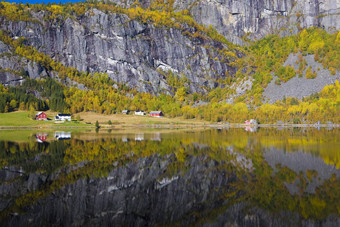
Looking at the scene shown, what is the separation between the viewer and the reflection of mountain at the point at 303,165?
83.8ft

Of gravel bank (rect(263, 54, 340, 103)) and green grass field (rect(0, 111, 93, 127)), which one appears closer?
green grass field (rect(0, 111, 93, 127))

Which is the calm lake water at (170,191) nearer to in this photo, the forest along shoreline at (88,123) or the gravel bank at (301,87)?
the forest along shoreline at (88,123)

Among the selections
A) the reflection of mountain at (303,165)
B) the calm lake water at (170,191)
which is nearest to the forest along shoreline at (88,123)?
the calm lake water at (170,191)

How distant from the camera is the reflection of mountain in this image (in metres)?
25.5

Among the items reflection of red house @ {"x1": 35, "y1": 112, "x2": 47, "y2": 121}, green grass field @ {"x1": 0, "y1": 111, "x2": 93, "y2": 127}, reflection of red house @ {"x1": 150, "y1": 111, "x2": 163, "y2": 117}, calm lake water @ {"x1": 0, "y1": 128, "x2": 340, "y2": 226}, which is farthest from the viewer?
reflection of red house @ {"x1": 150, "y1": 111, "x2": 163, "y2": 117}

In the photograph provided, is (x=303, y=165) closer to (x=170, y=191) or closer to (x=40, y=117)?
(x=170, y=191)

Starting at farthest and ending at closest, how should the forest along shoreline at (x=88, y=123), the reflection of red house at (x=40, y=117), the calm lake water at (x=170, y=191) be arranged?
the reflection of red house at (x=40, y=117)
the forest along shoreline at (x=88, y=123)
the calm lake water at (x=170, y=191)

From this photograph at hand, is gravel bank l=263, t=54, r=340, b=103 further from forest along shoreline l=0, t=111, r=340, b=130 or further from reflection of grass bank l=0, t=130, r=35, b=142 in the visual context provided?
reflection of grass bank l=0, t=130, r=35, b=142

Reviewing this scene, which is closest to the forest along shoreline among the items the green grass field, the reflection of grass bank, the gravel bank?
the green grass field

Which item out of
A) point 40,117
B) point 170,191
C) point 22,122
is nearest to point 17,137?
point 170,191

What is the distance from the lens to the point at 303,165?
33625 mm

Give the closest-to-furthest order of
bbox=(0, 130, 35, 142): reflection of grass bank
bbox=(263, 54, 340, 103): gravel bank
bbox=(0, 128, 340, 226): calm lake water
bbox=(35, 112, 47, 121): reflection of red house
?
bbox=(0, 128, 340, 226): calm lake water, bbox=(0, 130, 35, 142): reflection of grass bank, bbox=(35, 112, 47, 121): reflection of red house, bbox=(263, 54, 340, 103): gravel bank

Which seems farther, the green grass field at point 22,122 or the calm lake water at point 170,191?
the green grass field at point 22,122

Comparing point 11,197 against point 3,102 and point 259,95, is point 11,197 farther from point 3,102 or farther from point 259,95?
point 259,95
